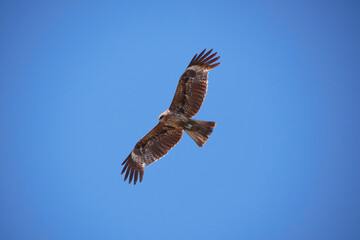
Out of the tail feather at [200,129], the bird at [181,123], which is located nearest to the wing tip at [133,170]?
the bird at [181,123]

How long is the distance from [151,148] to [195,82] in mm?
2522

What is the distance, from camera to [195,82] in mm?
8672

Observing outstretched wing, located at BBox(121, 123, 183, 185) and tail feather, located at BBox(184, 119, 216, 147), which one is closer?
tail feather, located at BBox(184, 119, 216, 147)

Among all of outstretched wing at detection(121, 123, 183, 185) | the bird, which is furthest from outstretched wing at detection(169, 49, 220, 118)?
outstretched wing at detection(121, 123, 183, 185)

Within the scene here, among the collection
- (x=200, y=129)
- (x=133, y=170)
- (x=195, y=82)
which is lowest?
(x=133, y=170)

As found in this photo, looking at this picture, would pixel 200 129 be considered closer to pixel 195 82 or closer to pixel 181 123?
pixel 181 123

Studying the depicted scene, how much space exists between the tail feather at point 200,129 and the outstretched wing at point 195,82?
37cm

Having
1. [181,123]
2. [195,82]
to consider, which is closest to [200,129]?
[181,123]

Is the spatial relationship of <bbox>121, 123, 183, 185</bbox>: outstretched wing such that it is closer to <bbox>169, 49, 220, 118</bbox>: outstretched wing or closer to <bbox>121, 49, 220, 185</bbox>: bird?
<bbox>121, 49, 220, 185</bbox>: bird

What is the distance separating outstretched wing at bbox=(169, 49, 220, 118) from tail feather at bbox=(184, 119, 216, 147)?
0.37 meters

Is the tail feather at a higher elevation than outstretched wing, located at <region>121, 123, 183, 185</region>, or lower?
higher

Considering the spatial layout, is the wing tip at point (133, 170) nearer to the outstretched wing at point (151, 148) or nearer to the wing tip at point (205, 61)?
the outstretched wing at point (151, 148)

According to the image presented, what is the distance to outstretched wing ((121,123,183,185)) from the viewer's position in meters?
9.28
